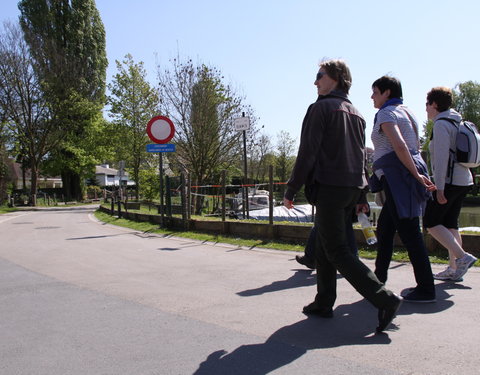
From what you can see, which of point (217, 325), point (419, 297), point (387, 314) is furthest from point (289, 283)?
point (387, 314)

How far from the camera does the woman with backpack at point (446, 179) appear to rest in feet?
14.4

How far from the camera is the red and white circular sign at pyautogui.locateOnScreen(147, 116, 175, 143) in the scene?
11.5 metres

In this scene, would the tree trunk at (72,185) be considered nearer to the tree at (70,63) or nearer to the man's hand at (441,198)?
the tree at (70,63)

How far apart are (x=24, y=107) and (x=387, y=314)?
38541mm

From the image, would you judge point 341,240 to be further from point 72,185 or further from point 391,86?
point 72,185

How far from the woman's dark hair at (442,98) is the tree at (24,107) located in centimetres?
3598

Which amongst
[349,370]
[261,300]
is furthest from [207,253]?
[349,370]

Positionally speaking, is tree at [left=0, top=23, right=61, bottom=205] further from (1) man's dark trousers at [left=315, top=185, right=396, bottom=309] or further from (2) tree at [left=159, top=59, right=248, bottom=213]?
(1) man's dark trousers at [left=315, top=185, right=396, bottom=309]

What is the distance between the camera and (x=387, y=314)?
10.2 feet

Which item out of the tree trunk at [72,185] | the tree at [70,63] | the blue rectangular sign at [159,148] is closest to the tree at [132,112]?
the tree at [70,63]

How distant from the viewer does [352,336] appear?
3.19 metres

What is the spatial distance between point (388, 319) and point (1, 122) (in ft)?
124

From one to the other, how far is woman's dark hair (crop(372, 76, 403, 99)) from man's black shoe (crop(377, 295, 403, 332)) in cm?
182

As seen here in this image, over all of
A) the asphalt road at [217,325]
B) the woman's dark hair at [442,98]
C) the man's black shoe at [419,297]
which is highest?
the woman's dark hair at [442,98]
